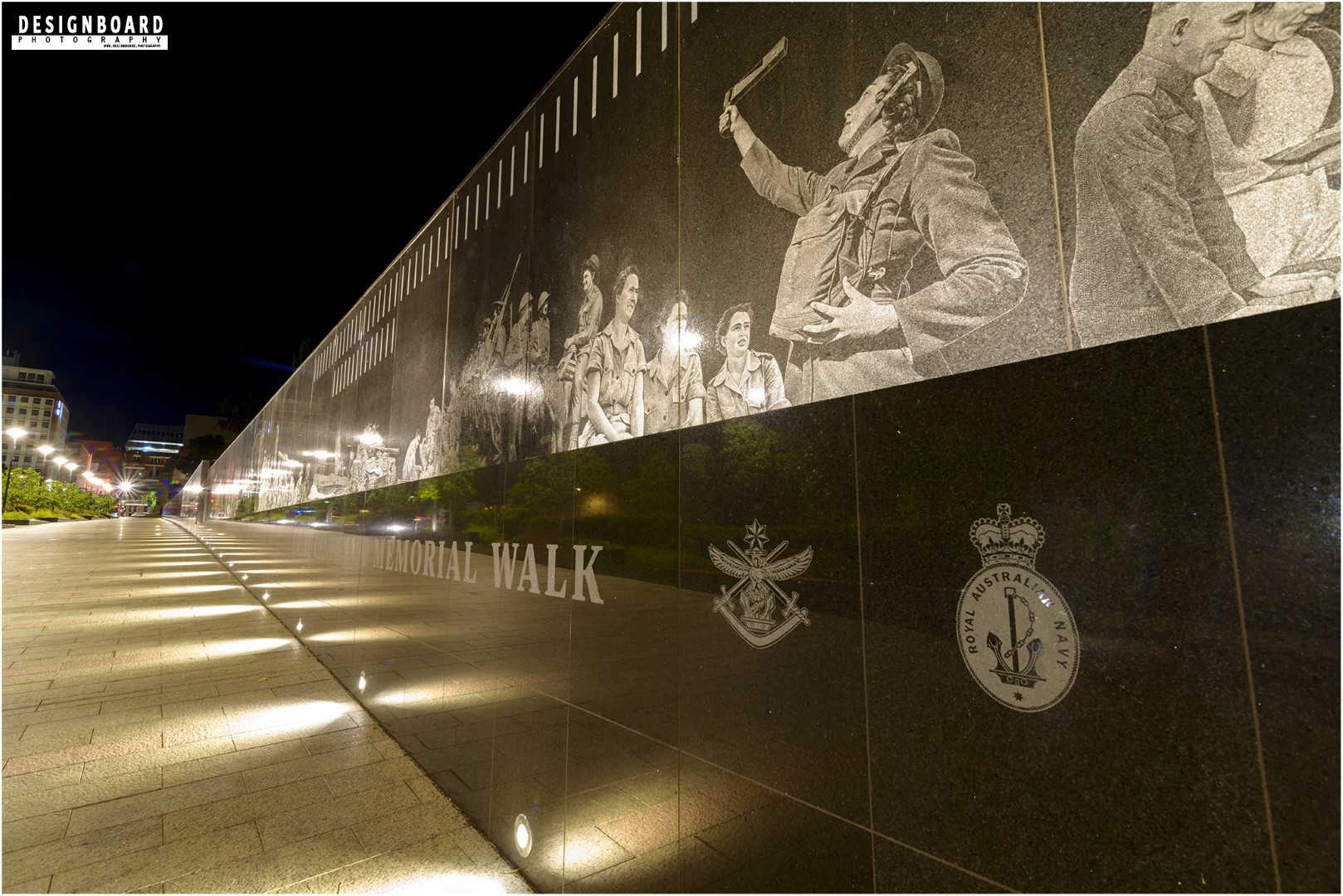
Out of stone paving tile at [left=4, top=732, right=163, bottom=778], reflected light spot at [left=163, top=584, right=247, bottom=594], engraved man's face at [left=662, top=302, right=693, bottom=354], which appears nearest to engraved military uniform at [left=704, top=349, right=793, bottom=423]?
engraved man's face at [left=662, top=302, right=693, bottom=354]

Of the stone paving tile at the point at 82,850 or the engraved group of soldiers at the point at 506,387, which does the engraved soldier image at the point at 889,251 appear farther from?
the stone paving tile at the point at 82,850

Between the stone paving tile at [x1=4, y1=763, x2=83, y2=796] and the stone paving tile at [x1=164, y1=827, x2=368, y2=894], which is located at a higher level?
the stone paving tile at [x1=4, y1=763, x2=83, y2=796]

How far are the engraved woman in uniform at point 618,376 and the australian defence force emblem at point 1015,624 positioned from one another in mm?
1338

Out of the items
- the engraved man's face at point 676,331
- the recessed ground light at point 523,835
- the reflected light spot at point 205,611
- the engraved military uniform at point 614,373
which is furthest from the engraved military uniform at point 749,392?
the reflected light spot at point 205,611

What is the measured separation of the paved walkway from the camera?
2.67m

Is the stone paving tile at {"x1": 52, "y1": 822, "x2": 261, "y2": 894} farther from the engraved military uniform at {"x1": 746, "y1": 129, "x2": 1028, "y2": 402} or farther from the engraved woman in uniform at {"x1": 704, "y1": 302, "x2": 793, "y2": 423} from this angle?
the engraved military uniform at {"x1": 746, "y1": 129, "x2": 1028, "y2": 402}

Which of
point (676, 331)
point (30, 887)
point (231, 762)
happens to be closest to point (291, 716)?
point (231, 762)

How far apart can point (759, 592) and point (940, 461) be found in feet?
2.13

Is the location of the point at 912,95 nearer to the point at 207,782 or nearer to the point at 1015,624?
the point at 1015,624

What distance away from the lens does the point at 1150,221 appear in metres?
1.12

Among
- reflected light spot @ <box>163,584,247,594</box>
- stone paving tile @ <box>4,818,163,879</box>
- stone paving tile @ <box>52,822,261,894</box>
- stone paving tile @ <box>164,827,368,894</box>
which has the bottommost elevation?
stone paving tile @ <box>164,827,368,894</box>

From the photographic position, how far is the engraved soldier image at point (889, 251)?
1.37 metres

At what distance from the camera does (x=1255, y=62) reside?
1037mm

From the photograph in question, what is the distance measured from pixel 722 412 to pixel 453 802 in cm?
275
